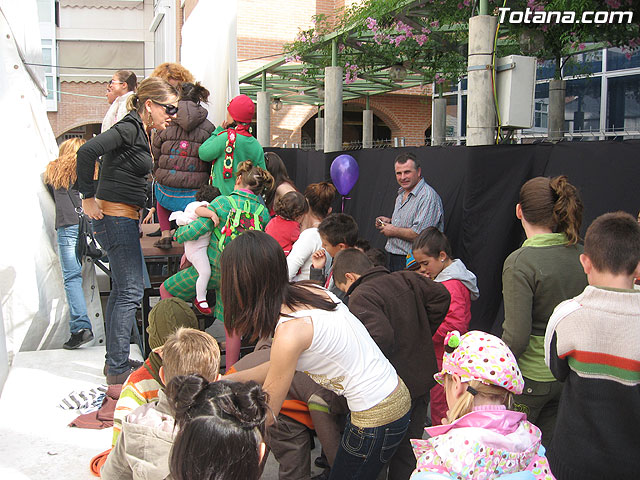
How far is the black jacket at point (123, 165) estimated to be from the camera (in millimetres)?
3852

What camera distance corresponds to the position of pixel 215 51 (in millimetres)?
5438

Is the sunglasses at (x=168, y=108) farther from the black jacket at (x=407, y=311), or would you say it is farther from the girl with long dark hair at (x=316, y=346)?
the girl with long dark hair at (x=316, y=346)

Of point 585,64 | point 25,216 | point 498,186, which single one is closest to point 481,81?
point 498,186

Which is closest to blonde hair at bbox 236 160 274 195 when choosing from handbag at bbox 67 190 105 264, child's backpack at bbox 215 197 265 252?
child's backpack at bbox 215 197 265 252

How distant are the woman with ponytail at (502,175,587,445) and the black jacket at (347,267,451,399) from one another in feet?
1.14

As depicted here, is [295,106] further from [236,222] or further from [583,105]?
[236,222]

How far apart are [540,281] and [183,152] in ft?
10.4

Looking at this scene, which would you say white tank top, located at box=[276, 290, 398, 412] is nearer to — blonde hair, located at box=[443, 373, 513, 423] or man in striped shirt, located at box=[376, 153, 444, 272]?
blonde hair, located at box=[443, 373, 513, 423]

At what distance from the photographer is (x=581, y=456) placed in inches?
94.1

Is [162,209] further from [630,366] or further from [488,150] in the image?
[630,366]

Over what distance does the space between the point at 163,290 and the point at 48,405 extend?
1.12m

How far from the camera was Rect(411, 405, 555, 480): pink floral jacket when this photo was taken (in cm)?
186

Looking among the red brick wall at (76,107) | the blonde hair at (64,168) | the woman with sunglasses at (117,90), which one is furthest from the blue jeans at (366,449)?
the red brick wall at (76,107)

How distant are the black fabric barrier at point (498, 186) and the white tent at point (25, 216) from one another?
3.38 metres
